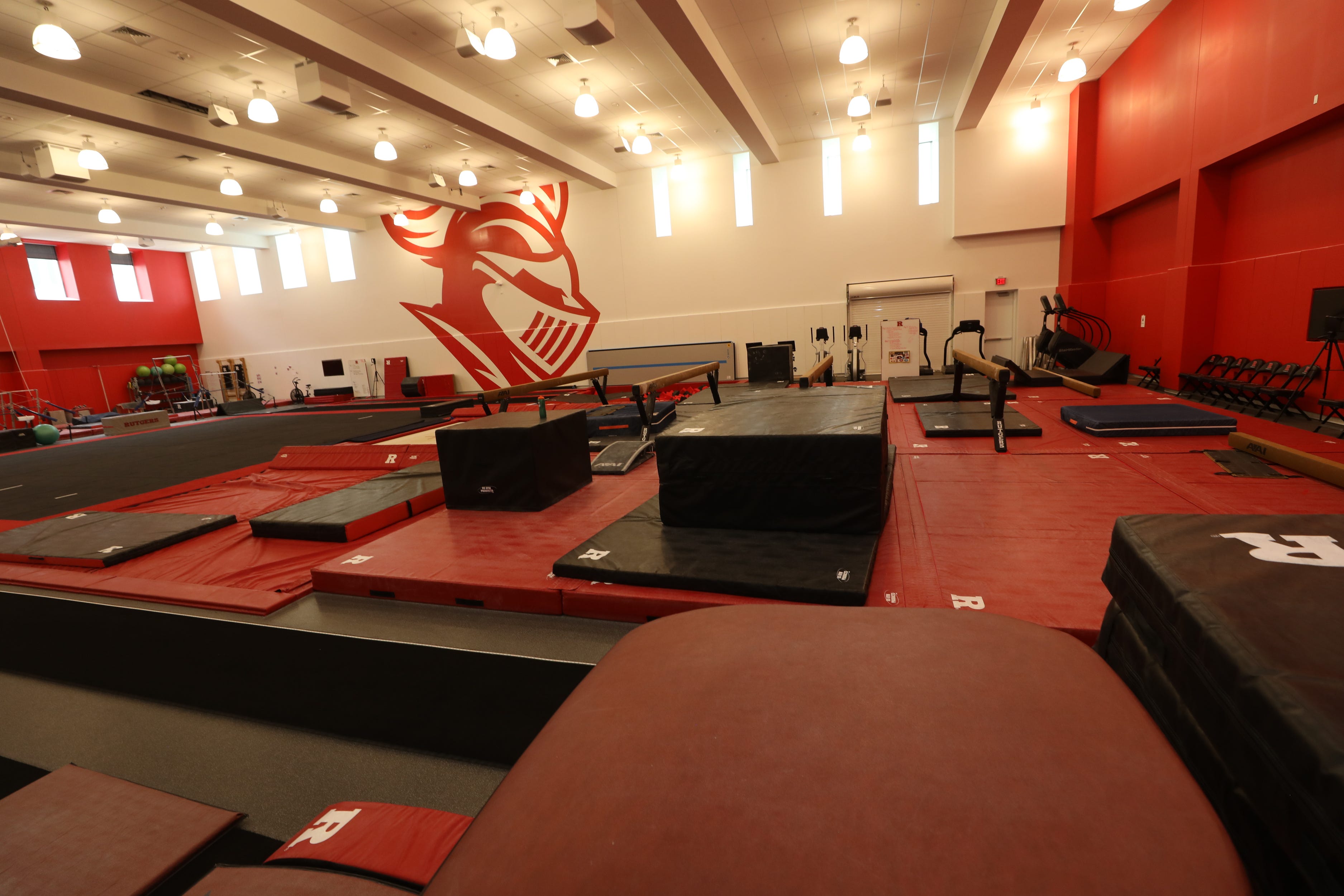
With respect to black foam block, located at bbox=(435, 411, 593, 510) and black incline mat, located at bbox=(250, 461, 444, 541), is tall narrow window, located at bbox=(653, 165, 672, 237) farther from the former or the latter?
black foam block, located at bbox=(435, 411, 593, 510)

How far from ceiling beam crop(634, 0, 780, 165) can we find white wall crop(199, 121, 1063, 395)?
203cm

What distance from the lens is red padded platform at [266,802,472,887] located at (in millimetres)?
1241

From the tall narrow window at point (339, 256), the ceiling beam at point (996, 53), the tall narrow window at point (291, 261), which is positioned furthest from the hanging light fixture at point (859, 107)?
the tall narrow window at point (291, 261)

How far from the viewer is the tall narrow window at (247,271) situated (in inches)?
653

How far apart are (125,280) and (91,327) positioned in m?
1.79

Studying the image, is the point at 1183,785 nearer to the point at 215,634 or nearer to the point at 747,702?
the point at 747,702

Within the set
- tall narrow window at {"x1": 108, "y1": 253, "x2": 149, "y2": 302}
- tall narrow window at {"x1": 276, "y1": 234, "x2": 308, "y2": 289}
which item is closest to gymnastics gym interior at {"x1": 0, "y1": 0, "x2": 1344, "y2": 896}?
tall narrow window at {"x1": 108, "y1": 253, "x2": 149, "y2": 302}

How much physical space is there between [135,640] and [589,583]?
2.14 metres

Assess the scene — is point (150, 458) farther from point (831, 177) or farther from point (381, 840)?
point (831, 177)

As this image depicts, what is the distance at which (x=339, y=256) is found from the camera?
1542cm

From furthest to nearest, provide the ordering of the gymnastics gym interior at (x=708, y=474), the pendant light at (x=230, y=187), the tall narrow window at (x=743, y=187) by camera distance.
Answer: the tall narrow window at (x=743, y=187) < the pendant light at (x=230, y=187) < the gymnastics gym interior at (x=708, y=474)

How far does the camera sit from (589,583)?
232 cm

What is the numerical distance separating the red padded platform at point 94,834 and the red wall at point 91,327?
1840 cm

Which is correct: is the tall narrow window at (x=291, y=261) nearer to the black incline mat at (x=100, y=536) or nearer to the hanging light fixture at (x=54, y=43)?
the hanging light fixture at (x=54, y=43)
